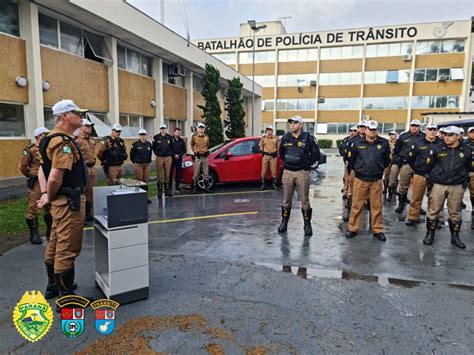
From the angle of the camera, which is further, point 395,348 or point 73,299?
point 73,299

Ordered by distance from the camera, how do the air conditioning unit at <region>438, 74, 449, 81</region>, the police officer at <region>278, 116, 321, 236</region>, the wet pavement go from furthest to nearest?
the air conditioning unit at <region>438, 74, 449, 81</region>
the police officer at <region>278, 116, 321, 236</region>
the wet pavement

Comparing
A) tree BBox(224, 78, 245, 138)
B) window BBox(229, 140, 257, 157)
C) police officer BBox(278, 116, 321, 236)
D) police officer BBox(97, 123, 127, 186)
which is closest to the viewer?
police officer BBox(278, 116, 321, 236)

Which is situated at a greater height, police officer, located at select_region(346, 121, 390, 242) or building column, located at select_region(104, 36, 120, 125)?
building column, located at select_region(104, 36, 120, 125)

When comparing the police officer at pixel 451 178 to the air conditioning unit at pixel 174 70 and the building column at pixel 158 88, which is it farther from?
the air conditioning unit at pixel 174 70

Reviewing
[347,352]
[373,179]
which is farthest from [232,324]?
[373,179]

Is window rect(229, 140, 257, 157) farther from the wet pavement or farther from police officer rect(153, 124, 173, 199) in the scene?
the wet pavement

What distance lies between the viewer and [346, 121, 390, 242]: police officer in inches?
227

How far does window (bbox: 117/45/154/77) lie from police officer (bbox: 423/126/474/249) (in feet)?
41.8

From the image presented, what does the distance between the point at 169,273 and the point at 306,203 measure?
285 cm

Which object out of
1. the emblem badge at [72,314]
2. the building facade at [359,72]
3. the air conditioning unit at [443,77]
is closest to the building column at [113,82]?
the emblem badge at [72,314]

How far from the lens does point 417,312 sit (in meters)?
3.35

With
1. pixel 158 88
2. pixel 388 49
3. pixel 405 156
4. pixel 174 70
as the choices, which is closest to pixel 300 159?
pixel 405 156

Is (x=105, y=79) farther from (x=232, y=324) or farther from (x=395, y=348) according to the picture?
(x=395, y=348)

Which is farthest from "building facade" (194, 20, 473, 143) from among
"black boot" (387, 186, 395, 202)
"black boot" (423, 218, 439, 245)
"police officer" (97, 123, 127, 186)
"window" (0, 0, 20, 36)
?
"black boot" (423, 218, 439, 245)
